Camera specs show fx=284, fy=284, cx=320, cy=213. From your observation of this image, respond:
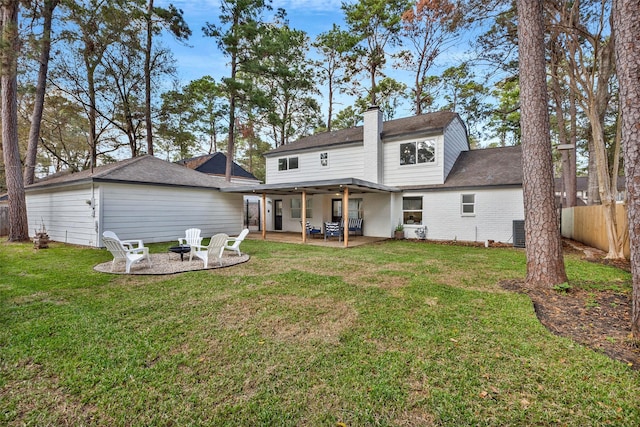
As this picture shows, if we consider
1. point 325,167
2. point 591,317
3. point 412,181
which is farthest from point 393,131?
point 591,317

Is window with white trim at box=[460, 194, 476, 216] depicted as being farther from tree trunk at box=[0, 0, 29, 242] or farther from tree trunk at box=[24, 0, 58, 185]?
tree trunk at box=[24, 0, 58, 185]

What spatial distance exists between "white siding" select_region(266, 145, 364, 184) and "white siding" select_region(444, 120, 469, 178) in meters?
3.72

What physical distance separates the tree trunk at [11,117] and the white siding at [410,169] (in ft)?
47.2

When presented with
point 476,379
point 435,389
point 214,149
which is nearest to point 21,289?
point 435,389

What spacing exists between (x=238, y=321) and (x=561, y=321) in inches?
159

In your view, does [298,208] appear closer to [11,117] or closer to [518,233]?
[518,233]

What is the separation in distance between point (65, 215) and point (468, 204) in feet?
52.9

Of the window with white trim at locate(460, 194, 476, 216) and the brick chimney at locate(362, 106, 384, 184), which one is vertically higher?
the brick chimney at locate(362, 106, 384, 184)

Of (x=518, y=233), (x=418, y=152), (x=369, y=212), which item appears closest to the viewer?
(x=518, y=233)

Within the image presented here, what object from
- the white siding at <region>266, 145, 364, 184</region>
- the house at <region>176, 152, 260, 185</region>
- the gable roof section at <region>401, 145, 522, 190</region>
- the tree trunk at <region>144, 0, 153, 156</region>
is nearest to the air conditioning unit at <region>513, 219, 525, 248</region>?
the gable roof section at <region>401, 145, 522, 190</region>

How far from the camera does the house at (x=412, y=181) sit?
10.9 meters

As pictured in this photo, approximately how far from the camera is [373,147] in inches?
519

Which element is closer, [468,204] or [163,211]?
[468,204]

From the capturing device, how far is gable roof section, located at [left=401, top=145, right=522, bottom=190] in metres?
10.9
